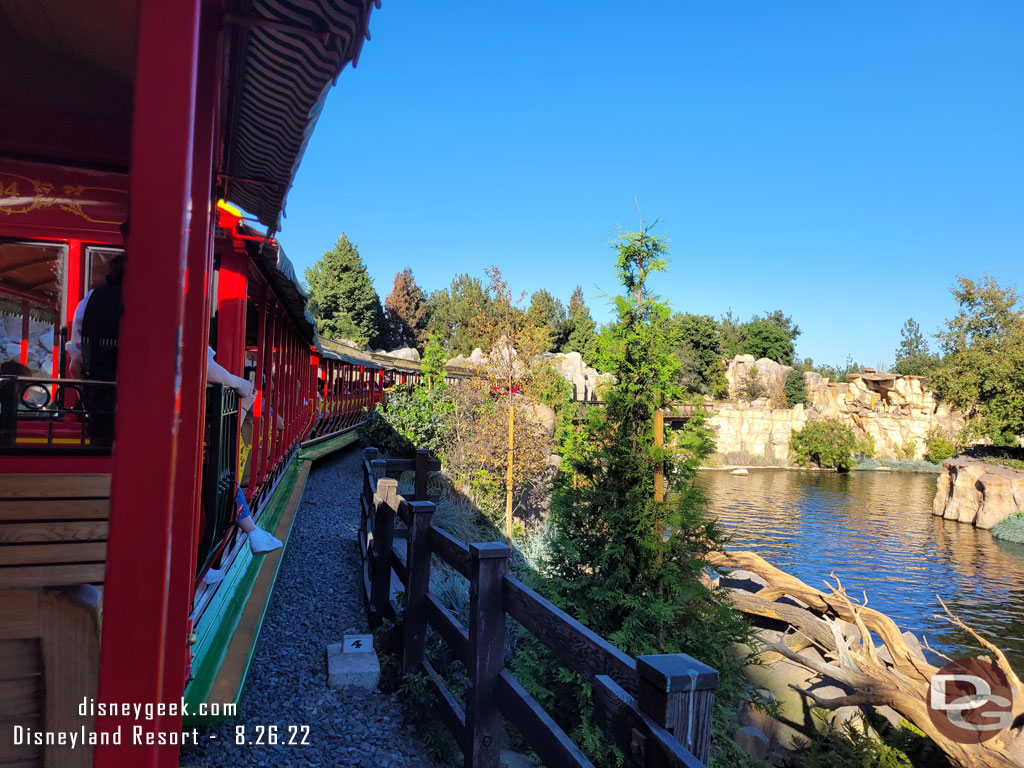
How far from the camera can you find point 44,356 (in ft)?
15.1

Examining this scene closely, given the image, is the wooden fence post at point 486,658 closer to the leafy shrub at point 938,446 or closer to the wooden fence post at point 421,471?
the wooden fence post at point 421,471

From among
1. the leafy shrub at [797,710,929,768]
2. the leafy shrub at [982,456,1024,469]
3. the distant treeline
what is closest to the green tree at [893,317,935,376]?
the distant treeline

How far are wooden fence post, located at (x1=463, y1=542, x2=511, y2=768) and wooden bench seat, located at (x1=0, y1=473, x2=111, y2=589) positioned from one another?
165 cm

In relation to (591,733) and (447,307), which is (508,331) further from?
(447,307)

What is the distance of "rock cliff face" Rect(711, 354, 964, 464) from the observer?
145 feet

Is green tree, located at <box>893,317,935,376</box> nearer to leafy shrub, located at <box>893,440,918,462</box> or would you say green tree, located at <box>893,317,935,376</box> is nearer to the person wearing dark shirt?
leafy shrub, located at <box>893,440,918,462</box>

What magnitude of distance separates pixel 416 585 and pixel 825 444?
4429cm

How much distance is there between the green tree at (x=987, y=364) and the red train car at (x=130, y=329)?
114 ft

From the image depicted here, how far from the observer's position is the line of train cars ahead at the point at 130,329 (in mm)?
1257

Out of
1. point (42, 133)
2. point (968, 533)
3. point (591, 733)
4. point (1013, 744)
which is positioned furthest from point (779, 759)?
point (968, 533)

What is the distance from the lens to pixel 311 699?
13.0 feet

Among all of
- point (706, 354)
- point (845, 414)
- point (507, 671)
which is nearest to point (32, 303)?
point (507, 671)

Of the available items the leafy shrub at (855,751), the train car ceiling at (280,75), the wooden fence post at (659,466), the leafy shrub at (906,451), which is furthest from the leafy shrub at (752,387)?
the train car ceiling at (280,75)

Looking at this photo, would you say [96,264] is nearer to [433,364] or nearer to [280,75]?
[280,75]
